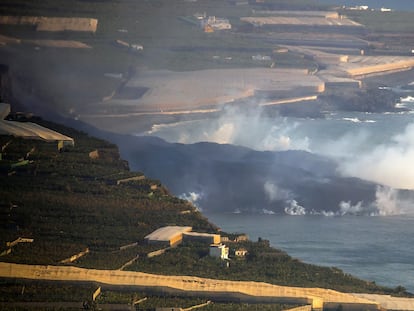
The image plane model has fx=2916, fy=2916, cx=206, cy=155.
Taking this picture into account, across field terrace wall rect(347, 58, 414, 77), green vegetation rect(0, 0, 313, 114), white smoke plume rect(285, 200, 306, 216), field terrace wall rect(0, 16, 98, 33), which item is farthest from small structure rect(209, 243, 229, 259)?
field terrace wall rect(347, 58, 414, 77)

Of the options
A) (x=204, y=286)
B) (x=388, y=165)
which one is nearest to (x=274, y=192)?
(x=388, y=165)

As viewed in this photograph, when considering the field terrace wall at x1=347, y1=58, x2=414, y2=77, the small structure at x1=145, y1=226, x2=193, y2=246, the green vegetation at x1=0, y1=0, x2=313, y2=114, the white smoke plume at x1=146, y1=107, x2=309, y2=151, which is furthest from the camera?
the field terrace wall at x1=347, y1=58, x2=414, y2=77

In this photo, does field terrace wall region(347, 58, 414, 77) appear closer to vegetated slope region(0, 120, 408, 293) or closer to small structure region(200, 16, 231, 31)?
small structure region(200, 16, 231, 31)

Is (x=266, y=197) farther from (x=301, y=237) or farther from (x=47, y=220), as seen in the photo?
(x=47, y=220)

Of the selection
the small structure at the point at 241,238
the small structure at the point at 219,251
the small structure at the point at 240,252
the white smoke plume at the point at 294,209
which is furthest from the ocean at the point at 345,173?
the small structure at the point at 219,251

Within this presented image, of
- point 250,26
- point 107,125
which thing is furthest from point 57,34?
point 250,26

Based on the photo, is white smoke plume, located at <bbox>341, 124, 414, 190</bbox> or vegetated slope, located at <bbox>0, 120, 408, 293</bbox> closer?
vegetated slope, located at <bbox>0, 120, 408, 293</bbox>

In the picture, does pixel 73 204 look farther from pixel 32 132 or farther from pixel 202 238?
pixel 32 132
